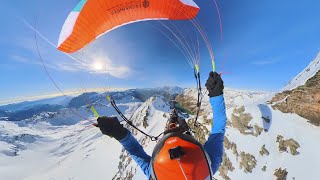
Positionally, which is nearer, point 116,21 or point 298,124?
point 116,21

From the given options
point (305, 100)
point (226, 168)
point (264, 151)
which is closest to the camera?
point (305, 100)

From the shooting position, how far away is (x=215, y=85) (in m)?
5.14

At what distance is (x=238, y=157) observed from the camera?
29609 mm

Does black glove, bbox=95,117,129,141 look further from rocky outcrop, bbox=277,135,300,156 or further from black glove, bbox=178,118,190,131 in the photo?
rocky outcrop, bbox=277,135,300,156

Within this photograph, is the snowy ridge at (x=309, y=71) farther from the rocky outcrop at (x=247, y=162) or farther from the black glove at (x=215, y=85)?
the black glove at (x=215, y=85)

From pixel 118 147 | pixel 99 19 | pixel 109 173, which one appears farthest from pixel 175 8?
pixel 118 147

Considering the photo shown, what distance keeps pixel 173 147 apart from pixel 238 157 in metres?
27.4

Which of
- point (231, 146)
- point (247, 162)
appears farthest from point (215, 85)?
point (231, 146)

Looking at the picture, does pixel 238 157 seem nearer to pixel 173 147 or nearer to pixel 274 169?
pixel 274 169

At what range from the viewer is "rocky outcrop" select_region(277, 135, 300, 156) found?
23.8 metres

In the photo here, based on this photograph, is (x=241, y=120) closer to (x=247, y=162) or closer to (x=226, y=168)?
(x=247, y=162)

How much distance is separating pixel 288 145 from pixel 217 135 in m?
22.2

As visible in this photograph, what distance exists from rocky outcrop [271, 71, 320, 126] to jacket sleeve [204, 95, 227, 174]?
21.8 meters

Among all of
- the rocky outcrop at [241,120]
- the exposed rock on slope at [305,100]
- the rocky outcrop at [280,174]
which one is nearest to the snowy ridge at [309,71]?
the exposed rock on slope at [305,100]
